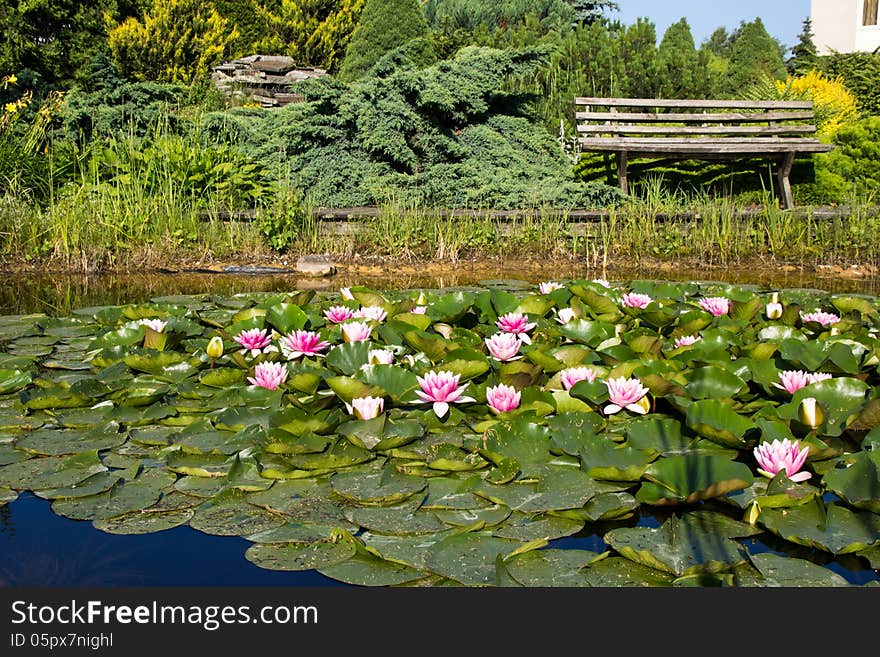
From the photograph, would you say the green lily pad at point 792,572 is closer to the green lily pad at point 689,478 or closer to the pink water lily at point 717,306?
the green lily pad at point 689,478

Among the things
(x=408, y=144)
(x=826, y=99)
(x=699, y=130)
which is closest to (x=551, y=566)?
(x=408, y=144)

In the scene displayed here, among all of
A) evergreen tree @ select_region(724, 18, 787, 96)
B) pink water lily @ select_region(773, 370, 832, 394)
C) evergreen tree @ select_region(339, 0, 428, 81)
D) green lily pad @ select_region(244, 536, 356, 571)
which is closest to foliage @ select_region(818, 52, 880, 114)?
evergreen tree @ select_region(724, 18, 787, 96)

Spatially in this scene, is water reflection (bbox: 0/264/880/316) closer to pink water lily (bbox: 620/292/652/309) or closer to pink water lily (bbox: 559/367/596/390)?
pink water lily (bbox: 620/292/652/309)

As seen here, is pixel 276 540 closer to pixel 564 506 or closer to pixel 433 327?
pixel 564 506

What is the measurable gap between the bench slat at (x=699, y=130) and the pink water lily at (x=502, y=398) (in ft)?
20.6

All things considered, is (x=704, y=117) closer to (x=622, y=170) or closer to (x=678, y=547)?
(x=622, y=170)

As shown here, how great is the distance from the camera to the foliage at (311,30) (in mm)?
15680

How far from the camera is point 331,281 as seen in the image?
5.48 metres

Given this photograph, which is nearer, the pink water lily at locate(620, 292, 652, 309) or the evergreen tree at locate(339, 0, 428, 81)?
the pink water lily at locate(620, 292, 652, 309)

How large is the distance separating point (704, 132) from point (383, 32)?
602 centimetres

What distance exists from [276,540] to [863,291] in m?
4.30

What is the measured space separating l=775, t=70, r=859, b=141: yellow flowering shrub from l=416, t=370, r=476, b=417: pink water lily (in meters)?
7.65

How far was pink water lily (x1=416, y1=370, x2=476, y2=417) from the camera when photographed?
7.40 feet

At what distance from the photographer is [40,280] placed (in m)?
5.30
